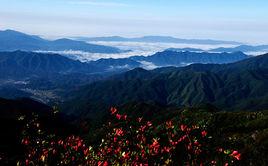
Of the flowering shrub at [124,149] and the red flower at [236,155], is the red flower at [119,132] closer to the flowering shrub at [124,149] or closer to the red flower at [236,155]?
the flowering shrub at [124,149]

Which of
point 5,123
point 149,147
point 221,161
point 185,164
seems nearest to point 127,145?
point 149,147

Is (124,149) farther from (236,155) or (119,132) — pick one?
(236,155)

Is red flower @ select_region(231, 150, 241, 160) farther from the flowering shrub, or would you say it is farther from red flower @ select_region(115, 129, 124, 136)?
red flower @ select_region(115, 129, 124, 136)

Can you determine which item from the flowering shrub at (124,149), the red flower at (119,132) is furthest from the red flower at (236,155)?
the red flower at (119,132)

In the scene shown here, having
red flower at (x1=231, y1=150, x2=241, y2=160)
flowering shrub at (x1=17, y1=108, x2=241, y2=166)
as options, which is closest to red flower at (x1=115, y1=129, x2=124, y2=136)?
flowering shrub at (x1=17, y1=108, x2=241, y2=166)

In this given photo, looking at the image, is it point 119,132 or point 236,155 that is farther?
point 119,132

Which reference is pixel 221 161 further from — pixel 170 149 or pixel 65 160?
pixel 65 160

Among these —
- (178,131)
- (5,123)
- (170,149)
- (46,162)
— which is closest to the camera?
(46,162)

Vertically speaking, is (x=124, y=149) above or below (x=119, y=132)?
below

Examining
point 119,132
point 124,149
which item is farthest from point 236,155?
point 119,132
